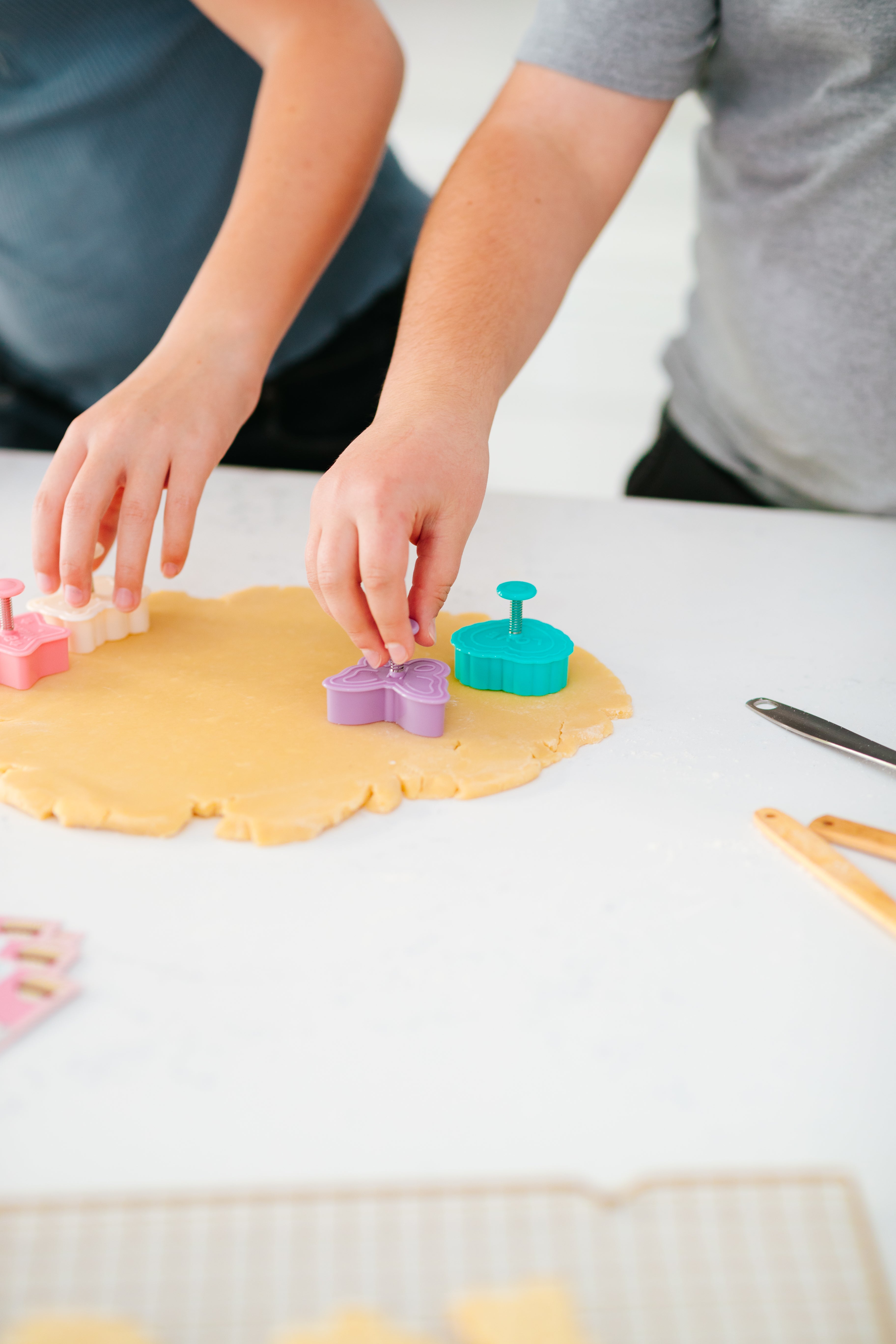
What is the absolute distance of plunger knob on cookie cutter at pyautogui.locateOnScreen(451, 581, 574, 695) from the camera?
909 millimetres

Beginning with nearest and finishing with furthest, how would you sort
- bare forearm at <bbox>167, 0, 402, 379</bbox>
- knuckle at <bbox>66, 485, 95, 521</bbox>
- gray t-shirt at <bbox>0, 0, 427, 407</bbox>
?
knuckle at <bbox>66, 485, 95, 521</bbox>, bare forearm at <bbox>167, 0, 402, 379</bbox>, gray t-shirt at <bbox>0, 0, 427, 407</bbox>

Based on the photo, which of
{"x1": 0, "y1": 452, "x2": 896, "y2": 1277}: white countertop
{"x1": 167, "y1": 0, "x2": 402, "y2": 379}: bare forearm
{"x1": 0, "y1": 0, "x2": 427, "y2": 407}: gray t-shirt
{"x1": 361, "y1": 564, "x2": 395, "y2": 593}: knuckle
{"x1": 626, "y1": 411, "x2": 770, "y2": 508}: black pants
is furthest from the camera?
{"x1": 626, "y1": 411, "x2": 770, "y2": 508}: black pants

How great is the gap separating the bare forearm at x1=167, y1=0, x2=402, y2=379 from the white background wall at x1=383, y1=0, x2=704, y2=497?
2.33 meters

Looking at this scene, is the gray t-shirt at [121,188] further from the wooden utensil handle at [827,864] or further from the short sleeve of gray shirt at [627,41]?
the wooden utensil handle at [827,864]

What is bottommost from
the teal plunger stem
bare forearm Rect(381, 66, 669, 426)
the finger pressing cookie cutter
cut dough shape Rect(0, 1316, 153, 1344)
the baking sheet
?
cut dough shape Rect(0, 1316, 153, 1344)

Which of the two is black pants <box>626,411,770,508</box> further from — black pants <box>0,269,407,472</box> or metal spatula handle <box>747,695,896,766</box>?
metal spatula handle <box>747,695,896,766</box>

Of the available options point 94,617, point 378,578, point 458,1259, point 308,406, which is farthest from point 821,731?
point 308,406

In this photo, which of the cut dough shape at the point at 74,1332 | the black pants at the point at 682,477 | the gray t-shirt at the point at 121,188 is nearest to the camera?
the cut dough shape at the point at 74,1332

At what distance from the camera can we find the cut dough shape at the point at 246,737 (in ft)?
2.45

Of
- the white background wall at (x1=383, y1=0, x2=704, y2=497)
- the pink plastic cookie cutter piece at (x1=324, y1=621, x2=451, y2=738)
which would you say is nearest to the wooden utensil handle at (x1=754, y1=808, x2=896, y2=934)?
the pink plastic cookie cutter piece at (x1=324, y1=621, x2=451, y2=738)

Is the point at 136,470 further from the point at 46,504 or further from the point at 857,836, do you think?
the point at 857,836

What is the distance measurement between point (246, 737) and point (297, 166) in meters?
0.65

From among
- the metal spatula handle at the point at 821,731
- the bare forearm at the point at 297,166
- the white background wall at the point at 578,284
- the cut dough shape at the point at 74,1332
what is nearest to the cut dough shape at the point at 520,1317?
the cut dough shape at the point at 74,1332

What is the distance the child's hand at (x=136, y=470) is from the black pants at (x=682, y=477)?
0.78 meters
